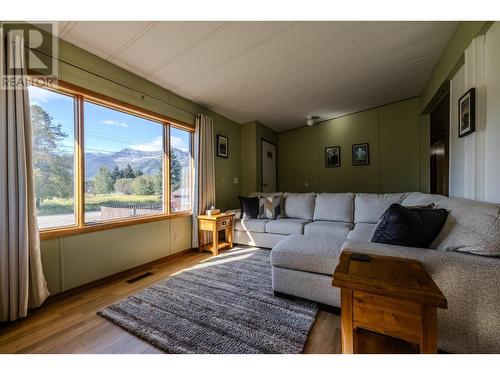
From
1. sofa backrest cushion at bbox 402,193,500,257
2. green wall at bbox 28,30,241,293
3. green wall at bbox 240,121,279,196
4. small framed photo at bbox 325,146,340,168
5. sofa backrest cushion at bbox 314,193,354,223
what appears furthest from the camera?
small framed photo at bbox 325,146,340,168

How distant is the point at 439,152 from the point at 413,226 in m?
4.43

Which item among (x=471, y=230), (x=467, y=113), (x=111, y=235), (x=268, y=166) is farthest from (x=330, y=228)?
(x=111, y=235)

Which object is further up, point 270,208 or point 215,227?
point 270,208

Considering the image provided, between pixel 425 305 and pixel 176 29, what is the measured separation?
2.50 metres

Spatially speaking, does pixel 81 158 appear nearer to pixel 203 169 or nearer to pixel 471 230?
pixel 203 169

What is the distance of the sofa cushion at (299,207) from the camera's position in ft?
11.6

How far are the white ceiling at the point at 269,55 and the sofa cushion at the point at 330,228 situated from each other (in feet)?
6.78

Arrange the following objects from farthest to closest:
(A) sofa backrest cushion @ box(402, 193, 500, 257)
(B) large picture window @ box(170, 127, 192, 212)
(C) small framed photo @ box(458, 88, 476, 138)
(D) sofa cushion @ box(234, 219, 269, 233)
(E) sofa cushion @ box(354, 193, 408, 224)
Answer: (D) sofa cushion @ box(234, 219, 269, 233) → (B) large picture window @ box(170, 127, 192, 212) → (E) sofa cushion @ box(354, 193, 408, 224) → (C) small framed photo @ box(458, 88, 476, 138) → (A) sofa backrest cushion @ box(402, 193, 500, 257)

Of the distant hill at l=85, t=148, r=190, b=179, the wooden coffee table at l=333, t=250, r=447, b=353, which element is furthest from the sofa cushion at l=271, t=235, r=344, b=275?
the distant hill at l=85, t=148, r=190, b=179

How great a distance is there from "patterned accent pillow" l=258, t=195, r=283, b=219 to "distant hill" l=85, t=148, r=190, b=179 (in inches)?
59.7

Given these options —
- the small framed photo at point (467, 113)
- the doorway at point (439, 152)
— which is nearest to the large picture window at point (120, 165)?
the small framed photo at point (467, 113)

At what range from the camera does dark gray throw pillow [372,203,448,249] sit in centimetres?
144

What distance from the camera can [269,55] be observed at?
2.26 metres

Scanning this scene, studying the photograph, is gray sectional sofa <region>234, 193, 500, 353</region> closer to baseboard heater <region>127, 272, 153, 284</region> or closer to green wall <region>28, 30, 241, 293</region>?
baseboard heater <region>127, 272, 153, 284</region>
